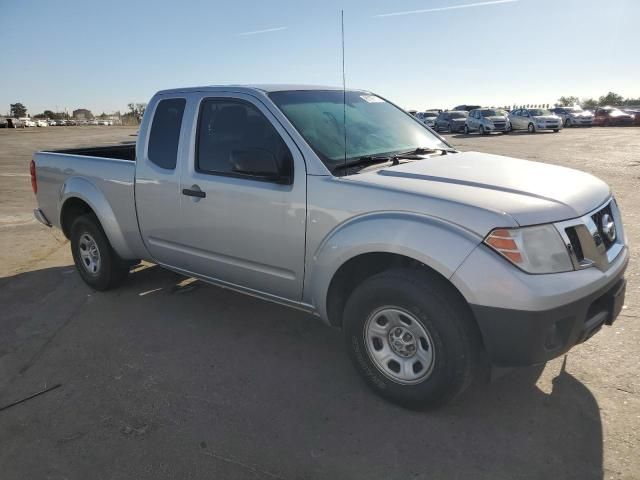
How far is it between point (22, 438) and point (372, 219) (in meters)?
2.32

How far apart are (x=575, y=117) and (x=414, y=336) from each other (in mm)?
39678

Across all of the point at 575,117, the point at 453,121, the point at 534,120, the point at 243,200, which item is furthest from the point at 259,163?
the point at 575,117

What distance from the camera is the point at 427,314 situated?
2656mm

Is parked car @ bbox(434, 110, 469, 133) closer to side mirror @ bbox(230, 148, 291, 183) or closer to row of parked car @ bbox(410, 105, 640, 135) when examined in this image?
row of parked car @ bbox(410, 105, 640, 135)

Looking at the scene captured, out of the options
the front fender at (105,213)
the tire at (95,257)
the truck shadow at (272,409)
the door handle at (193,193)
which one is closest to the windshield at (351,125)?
the door handle at (193,193)

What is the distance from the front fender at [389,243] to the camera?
253cm

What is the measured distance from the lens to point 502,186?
278cm

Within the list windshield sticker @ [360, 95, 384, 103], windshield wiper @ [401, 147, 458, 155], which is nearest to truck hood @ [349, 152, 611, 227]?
windshield wiper @ [401, 147, 458, 155]

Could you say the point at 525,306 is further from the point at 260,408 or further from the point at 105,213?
→ the point at 105,213

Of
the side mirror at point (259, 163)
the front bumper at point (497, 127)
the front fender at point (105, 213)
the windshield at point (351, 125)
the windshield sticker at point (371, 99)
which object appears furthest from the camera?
the front bumper at point (497, 127)

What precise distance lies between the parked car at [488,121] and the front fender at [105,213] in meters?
30.5

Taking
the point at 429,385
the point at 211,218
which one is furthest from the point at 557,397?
the point at 211,218

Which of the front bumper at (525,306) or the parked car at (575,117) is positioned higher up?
the parked car at (575,117)

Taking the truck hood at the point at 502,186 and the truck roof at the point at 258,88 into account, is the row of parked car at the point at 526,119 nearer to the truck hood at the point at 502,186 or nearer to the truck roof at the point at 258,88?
the truck roof at the point at 258,88
